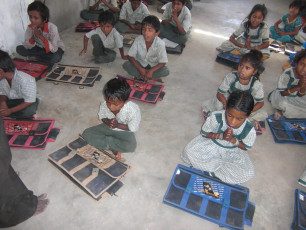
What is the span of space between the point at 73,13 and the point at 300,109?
158 inches

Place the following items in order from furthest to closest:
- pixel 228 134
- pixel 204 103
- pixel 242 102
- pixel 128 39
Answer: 1. pixel 128 39
2. pixel 204 103
3. pixel 228 134
4. pixel 242 102

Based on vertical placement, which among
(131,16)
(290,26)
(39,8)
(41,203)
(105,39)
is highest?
(290,26)

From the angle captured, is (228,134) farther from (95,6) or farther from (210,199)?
(95,6)

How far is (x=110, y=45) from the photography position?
3.23 m

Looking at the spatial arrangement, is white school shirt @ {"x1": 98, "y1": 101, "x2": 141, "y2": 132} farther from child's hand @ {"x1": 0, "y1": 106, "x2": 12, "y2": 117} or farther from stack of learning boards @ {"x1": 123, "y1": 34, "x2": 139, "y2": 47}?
stack of learning boards @ {"x1": 123, "y1": 34, "x2": 139, "y2": 47}

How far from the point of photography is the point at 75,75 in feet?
9.61

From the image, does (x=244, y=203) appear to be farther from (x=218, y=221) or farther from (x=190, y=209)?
(x=190, y=209)

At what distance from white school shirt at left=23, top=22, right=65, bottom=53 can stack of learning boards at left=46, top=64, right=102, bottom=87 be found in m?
0.25

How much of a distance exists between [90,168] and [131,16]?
321cm

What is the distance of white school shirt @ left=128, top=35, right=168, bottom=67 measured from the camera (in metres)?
2.77

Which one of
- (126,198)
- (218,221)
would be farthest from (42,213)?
(218,221)

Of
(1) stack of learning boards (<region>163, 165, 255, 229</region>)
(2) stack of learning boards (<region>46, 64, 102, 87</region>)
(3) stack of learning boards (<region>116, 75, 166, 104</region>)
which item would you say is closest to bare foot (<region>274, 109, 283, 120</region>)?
(1) stack of learning boards (<region>163, 165, 255, 229</region>)

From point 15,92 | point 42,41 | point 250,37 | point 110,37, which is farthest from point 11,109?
point 250,37

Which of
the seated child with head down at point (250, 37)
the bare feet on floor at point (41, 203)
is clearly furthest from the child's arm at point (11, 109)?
the seated child with head down at point (250, 37)
